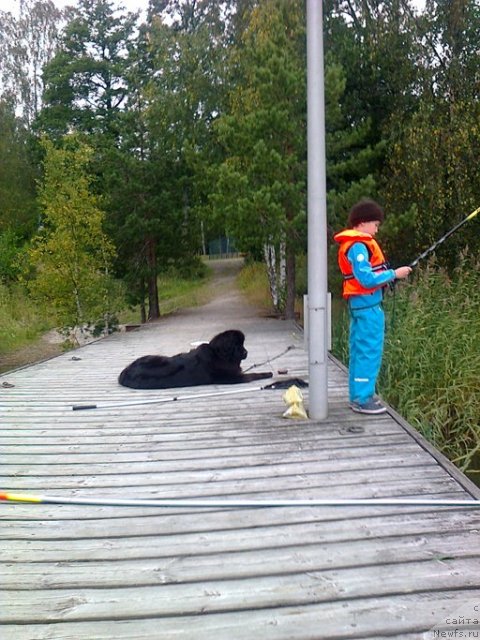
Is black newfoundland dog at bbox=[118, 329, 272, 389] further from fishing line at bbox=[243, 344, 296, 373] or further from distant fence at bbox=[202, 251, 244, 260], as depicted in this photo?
distant fence at bbox=[202, 251, 244, 260]

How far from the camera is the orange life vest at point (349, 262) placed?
13.7ft

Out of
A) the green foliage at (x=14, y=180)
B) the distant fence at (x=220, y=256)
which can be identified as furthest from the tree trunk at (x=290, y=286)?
the distant fence at (x=220, y=256)

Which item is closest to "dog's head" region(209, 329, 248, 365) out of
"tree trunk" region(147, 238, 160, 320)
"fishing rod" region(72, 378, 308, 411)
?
"fishing rod" region(72, 378, 308, 411)

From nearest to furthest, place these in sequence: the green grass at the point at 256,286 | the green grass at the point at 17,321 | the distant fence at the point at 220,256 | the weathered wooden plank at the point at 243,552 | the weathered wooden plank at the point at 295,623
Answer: the weathered wooden plank at the point at 295,623
the weathered wooden plank at the point at 243,552
the green grass at the point at 17,321
the green grass at the point at 256,286
the distant fence at the point at 220,256

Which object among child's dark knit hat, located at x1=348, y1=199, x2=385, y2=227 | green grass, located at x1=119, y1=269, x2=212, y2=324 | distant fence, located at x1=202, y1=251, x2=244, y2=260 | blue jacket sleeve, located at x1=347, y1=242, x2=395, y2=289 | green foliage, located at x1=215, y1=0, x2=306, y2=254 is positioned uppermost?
green foliage, located at x1=215, y1=0, x2=306, y2=254

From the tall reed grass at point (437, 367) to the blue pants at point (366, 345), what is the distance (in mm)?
1096

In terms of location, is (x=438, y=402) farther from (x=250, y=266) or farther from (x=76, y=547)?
(x=250, y=266)

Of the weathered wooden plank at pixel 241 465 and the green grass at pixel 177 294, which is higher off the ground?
the weathered wooden plank at pixel 241 465

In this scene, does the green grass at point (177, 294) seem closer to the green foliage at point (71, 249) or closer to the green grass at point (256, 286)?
the green grass at point (256, 286)

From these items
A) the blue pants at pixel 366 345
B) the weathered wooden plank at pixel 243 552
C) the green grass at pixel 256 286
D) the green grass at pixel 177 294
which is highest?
the blue pants at pixel 366 345

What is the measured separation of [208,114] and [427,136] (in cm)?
729

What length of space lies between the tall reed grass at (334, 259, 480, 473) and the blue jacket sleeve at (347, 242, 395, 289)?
1658 millimetres

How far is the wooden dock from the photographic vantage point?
2.05 m

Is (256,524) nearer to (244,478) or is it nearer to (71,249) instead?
(244,478)
